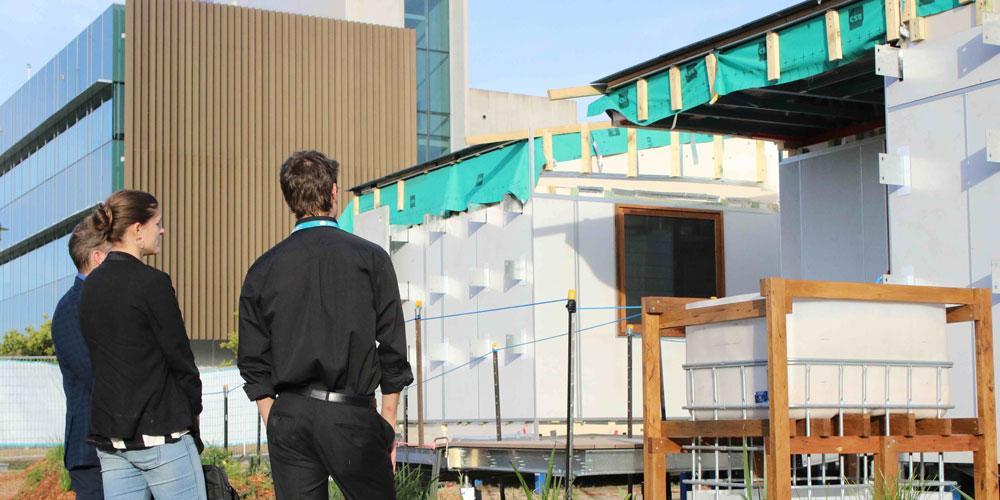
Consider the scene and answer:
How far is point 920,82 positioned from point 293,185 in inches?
203

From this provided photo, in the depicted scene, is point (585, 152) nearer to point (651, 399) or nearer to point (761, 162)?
point (761, 162)

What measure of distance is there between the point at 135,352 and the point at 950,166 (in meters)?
5.43

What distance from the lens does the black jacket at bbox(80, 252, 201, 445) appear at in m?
4.71

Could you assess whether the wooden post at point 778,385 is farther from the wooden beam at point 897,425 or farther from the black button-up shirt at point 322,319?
the black button-up shirt at point 322,319

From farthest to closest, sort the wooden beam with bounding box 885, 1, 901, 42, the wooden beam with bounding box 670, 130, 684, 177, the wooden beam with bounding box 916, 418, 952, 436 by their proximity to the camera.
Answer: the wooden beam with bounding box 670, 130, 684, 177
the wooden beam with bounding box 885, 1, 901, 42
the wooden beam with bounding box 916, 418, 952, 436

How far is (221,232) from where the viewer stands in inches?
1325

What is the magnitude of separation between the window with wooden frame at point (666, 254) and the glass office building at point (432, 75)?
24505mm

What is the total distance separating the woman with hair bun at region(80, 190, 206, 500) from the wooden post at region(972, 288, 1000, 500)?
3969 millimetres

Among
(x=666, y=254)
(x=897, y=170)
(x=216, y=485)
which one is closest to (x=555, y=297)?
(x=666, y=254)

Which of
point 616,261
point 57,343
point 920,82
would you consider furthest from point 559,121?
point 57,343

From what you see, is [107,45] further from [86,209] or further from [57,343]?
[57,343]

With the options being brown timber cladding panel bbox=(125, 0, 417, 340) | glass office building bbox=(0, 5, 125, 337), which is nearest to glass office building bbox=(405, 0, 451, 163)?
brown timber cladding panel bbox=(125, 0, 417, 340)

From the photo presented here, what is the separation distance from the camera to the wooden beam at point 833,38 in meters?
8.64

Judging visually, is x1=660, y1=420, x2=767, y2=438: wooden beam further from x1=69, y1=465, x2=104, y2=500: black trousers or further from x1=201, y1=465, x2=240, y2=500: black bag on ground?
x1=69, y1=465, x2=104, y2=500: black trousers
